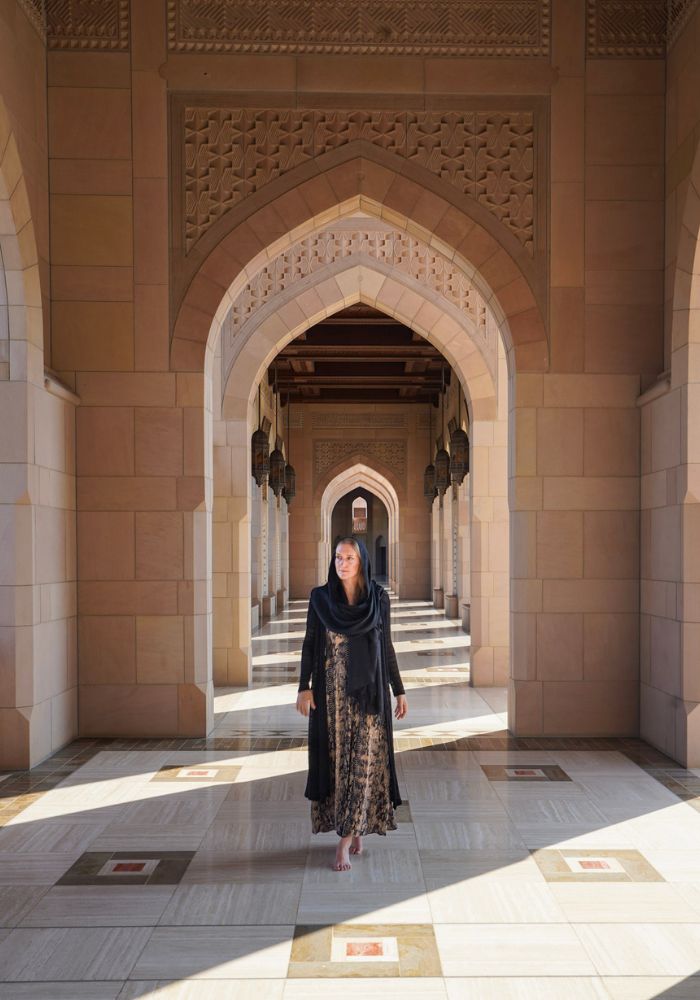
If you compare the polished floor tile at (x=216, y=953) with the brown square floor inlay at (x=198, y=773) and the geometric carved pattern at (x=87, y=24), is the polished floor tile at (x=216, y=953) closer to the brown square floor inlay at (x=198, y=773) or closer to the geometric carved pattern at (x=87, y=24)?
the brown square floor inlay at (x=198, y=773)

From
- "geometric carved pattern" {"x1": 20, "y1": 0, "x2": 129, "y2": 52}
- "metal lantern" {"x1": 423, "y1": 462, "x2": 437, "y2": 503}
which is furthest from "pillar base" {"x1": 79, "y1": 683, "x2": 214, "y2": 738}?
"metal lantern" {"x1": 423, "y1": 462, "x2": 437, "y2": 503}

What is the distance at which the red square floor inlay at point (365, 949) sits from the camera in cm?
253

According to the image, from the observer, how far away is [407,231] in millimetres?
5516

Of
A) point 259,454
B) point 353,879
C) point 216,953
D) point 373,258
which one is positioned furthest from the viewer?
point 259,454

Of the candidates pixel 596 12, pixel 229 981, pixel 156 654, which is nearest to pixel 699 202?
pixel 596 12

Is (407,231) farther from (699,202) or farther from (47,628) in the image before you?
(47,628)

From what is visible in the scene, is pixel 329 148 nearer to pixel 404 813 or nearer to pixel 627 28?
pixel 627 28

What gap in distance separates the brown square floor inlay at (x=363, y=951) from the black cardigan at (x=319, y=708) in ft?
2.11

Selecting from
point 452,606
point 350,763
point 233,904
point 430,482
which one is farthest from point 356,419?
point 233,904

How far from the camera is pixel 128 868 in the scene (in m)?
3.21

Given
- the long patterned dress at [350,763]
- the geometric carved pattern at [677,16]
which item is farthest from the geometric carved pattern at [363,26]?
the long patterned dress at [350,763]

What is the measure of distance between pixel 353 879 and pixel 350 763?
385mm

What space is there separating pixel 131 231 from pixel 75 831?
3313 millimetres

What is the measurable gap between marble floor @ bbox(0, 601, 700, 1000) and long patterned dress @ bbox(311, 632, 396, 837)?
0.15m
